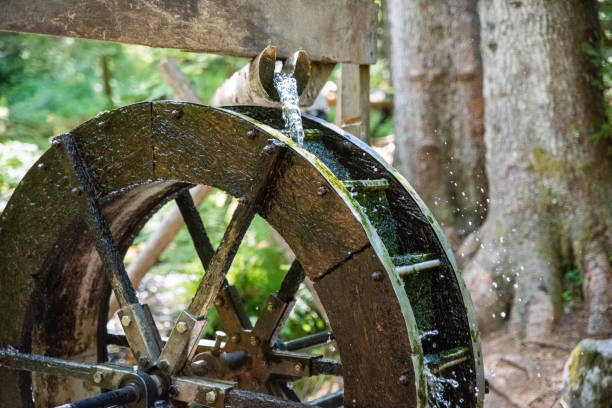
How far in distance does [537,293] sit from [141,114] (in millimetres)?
3315

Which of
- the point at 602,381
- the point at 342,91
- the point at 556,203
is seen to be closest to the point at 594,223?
the point at 556,203

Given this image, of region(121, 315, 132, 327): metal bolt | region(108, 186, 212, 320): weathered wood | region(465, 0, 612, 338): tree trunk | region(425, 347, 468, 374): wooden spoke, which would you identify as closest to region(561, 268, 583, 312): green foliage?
region(465, 0, 612, 338): tree trunk

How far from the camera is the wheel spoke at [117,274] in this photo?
296 cm

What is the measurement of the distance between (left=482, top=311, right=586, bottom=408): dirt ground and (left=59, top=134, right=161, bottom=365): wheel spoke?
9.35ft

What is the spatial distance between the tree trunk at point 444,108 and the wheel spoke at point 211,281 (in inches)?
132

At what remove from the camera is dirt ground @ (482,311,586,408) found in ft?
15.5

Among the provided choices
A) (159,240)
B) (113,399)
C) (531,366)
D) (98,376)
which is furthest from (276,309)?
(531,366)

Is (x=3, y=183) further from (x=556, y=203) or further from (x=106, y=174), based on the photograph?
(x=556, y=203)

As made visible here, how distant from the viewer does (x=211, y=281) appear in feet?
9.18

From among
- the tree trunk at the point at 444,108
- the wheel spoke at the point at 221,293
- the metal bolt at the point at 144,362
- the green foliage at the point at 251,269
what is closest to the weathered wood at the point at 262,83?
the wheel spoke at the point at 221,293

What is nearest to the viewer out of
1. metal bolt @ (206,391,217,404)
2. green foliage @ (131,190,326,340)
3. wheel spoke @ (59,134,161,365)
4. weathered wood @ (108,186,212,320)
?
metal bolt @ (206,391,217,404)

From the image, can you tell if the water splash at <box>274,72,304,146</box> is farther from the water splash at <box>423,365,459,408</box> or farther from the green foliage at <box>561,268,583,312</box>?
the green foliage at <box>561,268,583,312</box>

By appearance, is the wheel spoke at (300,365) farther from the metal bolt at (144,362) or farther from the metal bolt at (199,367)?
the metal bolt at (144,362)

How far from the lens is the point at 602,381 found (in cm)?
406
